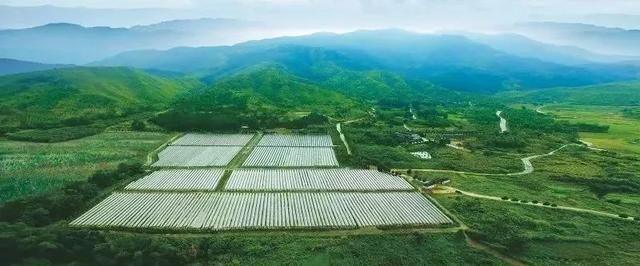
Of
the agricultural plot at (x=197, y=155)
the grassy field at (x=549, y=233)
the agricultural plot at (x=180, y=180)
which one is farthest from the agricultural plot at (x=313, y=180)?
the grassy field at (x=549, y=233)

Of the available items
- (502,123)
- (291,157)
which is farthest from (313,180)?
(502,123)

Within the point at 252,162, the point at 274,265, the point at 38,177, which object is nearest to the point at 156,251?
the point at 274,265

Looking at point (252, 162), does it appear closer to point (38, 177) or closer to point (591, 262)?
point (38, 177)

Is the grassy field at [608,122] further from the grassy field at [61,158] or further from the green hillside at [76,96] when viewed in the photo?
the green hillside at [76,96]

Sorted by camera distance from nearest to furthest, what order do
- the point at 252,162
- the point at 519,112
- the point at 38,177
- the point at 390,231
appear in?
the point at 390,231, the point at 38,177, the point at 252,162, the point at 519,112

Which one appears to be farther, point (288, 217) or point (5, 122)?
point (5, 122)
